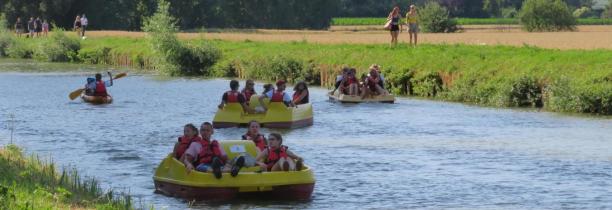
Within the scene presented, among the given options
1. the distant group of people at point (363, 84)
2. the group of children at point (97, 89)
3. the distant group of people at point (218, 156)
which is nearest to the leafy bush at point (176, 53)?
the group of children at point (97, 89)

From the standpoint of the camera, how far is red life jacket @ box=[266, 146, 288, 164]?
19828mm

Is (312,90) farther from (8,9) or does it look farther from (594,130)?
(8,9)

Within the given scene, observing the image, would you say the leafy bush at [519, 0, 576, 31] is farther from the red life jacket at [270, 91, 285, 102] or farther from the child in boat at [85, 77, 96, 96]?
the red life jacket at [270, 91, 285, 102]

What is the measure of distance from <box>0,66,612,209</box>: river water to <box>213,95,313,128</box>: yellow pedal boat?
0.72ft

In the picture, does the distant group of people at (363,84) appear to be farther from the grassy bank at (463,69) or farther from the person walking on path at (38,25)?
the person walking on path at (38,25)

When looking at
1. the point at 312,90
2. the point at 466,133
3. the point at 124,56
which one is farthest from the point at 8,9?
the point at 466,133

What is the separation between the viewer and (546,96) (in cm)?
3550

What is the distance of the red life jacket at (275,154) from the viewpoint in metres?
19.8

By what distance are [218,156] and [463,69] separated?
21.8 meters

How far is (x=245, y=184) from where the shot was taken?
19219mm

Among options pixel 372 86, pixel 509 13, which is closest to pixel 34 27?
pixel 372 86

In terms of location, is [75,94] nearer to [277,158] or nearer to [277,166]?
[277,158]

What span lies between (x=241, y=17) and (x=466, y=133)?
246ft

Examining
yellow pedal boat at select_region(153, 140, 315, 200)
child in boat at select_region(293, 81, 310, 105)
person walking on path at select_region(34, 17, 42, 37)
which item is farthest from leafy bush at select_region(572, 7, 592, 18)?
yellow pedal boat at select_region(153, 140, 315, 200)
